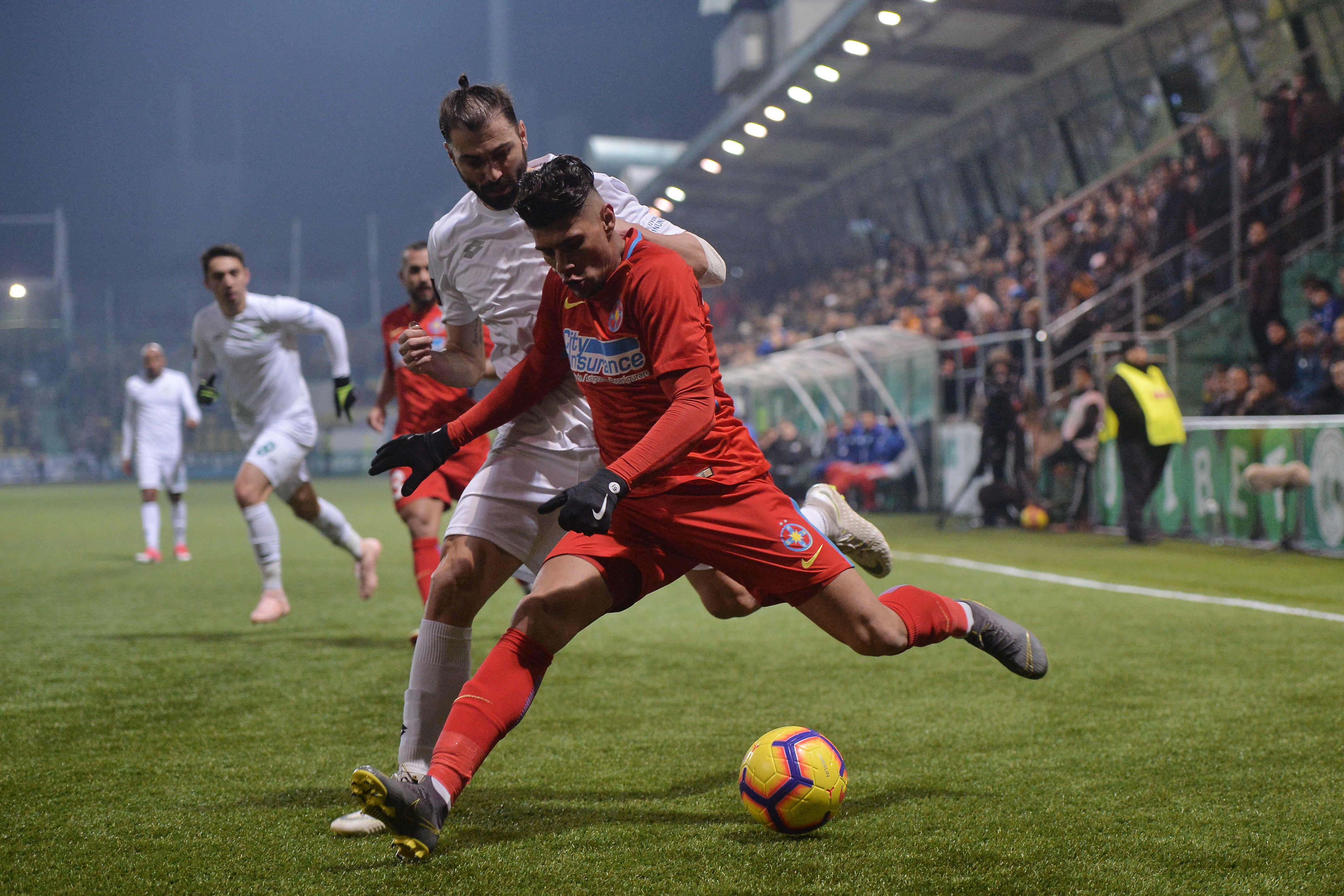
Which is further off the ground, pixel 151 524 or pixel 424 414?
pixel 424 414

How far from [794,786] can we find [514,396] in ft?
4.58

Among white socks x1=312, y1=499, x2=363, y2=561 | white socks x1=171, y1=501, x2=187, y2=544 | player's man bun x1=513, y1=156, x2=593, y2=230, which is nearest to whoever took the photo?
player's man bun x1=513, y1=156, x2=593, y2=230

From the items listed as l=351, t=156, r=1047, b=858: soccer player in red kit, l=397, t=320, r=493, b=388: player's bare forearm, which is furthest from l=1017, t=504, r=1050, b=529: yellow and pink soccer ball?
l=397, t=320, r=493, b=388: player's bare forearm

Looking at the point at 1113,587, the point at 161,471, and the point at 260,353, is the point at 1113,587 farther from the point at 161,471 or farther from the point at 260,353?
the point at 161,471

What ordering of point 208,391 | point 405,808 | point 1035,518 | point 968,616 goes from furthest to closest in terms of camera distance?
point 1035,518, point 208,391, point 968,616, point 405,808

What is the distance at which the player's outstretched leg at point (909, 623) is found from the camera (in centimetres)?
320

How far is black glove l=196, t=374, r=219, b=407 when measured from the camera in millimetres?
7309

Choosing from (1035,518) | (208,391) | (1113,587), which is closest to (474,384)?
(208,391)

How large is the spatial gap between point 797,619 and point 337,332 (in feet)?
11.5

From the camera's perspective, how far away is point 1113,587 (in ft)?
28.0

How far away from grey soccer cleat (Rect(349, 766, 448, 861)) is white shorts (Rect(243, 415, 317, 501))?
172 inches

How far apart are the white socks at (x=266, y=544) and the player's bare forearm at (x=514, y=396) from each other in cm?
390

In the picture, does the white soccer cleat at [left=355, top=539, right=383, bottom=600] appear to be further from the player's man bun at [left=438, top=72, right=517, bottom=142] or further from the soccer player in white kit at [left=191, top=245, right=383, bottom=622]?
the player's man bun at [left=438, top=72, right=517, bottom=142]

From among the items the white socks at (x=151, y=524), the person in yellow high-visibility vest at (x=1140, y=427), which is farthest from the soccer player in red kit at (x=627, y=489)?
the white socks at (x=151, y=524)
